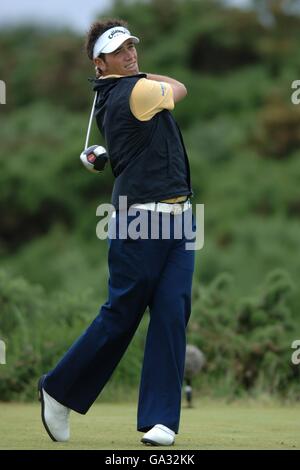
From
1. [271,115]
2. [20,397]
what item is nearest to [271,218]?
[271,115]

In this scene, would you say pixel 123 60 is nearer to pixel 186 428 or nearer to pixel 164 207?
pixel 164 207

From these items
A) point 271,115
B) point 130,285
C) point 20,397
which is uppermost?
point 271,115

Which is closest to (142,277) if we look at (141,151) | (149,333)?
(149,333)

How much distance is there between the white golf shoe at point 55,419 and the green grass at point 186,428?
0.14 feet

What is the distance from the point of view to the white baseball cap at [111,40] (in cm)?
515

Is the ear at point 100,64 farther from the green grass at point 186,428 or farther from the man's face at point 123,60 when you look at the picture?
the green grass at point 186,428

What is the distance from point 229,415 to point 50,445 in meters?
1.69

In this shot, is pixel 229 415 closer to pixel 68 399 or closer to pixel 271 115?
pixel 68 399

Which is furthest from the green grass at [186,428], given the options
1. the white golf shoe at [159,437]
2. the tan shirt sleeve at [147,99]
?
the tan shirt sleeve at [147,99]

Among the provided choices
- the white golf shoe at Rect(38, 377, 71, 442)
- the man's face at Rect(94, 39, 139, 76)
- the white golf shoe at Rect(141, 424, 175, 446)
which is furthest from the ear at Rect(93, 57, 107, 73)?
the white golf shoe at Rect(141, 424, 175, 446)

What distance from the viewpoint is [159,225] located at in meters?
5.07

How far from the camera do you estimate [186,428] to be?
5.67 m

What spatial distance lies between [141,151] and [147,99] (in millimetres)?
215
